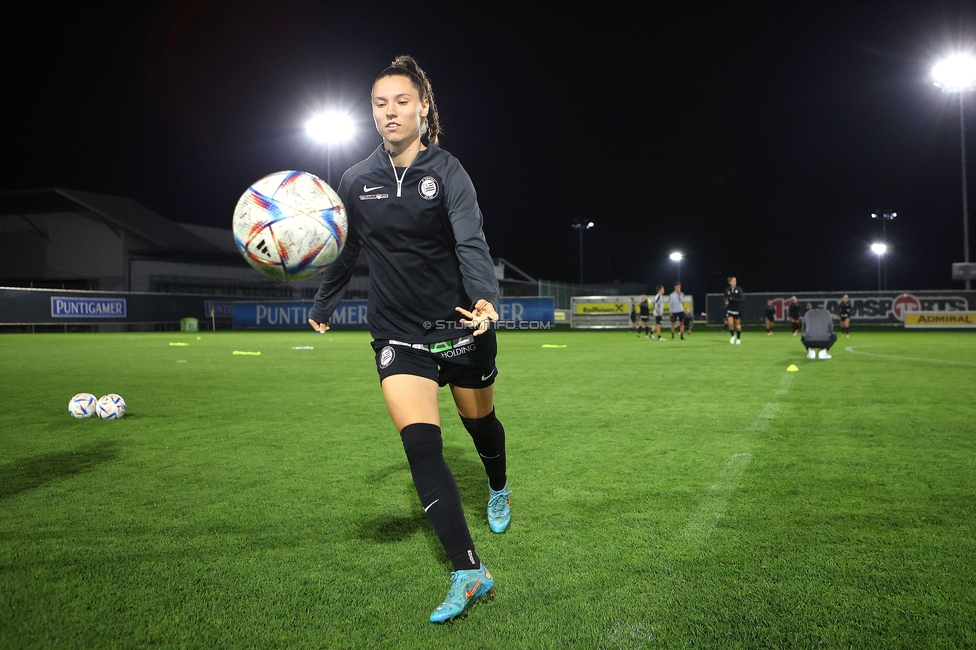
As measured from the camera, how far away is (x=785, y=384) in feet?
35.9

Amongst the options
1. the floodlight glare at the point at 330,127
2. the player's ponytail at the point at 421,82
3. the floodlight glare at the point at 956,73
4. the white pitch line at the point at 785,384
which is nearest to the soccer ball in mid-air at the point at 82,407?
the player's ponytail at the point at 421,82

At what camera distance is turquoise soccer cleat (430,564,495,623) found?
2756mm

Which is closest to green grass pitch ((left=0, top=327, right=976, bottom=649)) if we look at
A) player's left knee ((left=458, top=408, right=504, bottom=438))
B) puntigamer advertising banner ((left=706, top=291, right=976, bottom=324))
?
player's left knee ((left=458, top=408, right=504, bottom=438))

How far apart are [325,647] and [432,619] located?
1.37ft

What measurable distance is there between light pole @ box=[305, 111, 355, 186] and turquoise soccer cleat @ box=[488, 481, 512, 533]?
90.3 ft

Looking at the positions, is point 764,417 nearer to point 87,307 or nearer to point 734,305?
point 734,305

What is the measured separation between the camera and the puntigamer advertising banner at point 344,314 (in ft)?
140

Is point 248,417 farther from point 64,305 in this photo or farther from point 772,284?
point 772,284

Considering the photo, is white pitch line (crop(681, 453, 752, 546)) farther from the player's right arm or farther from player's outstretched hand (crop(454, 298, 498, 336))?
the player's right arm

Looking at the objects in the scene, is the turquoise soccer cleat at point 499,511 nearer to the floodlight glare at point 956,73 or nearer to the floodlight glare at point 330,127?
the floodlight glare at point 330,127

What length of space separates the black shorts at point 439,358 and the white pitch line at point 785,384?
25.1ft

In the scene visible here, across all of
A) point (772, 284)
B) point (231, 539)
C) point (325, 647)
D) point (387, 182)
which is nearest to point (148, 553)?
point (231, 539)

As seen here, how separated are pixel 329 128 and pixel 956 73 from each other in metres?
28.4

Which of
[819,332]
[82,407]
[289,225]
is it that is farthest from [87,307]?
[289,225]
